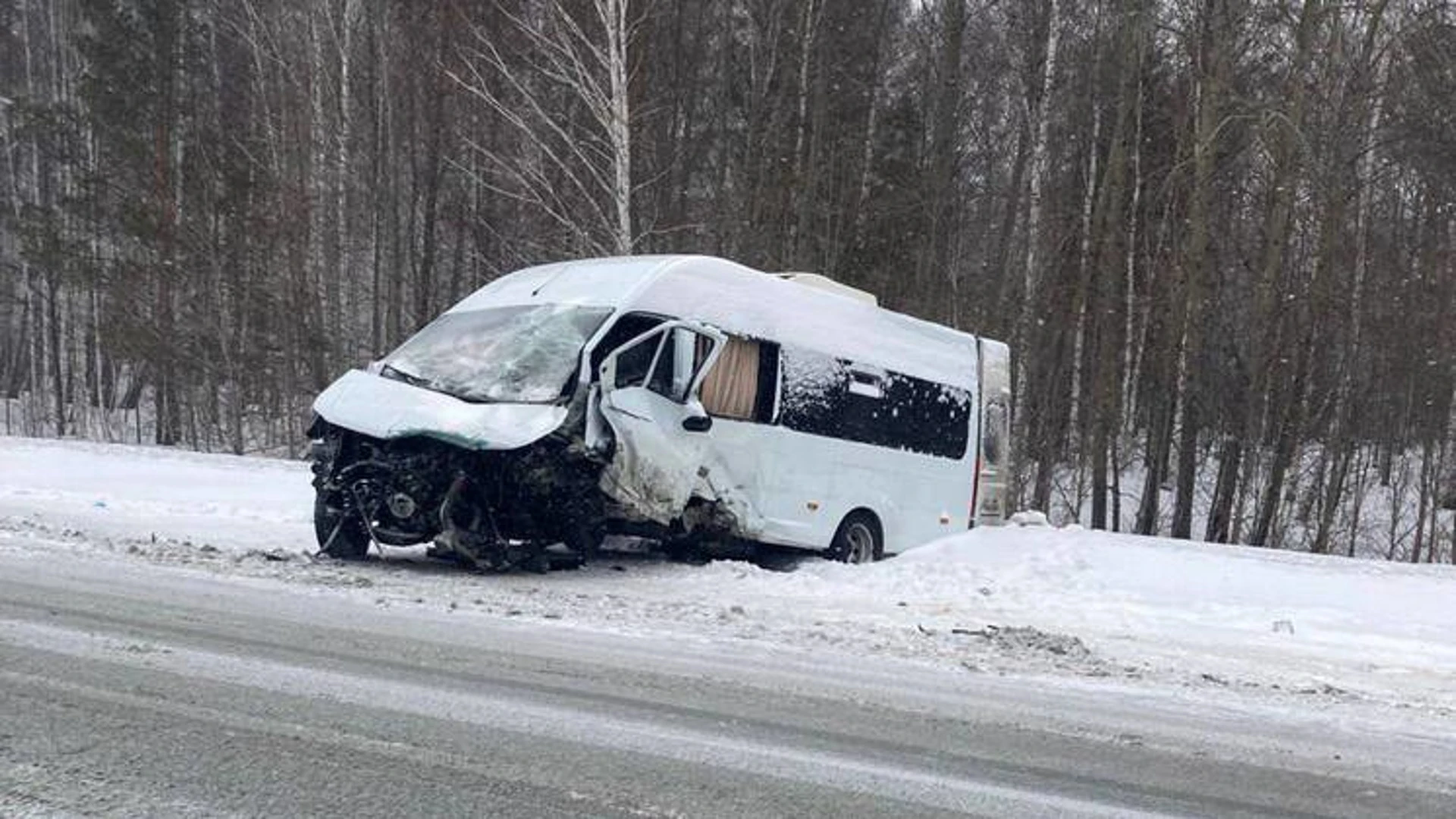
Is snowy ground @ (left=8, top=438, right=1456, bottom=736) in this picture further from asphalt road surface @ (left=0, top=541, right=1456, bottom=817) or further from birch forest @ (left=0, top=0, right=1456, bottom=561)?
birch forest @ (left=0, top=0, right=1456, bottom=561)

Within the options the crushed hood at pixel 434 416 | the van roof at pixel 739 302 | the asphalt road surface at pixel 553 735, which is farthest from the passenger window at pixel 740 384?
A: the asphalt road surface at pixel 553 735

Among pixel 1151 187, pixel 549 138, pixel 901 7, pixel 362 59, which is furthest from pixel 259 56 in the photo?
pixel 1151 187

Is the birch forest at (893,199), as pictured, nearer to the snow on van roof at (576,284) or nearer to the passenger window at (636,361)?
the snow on van roof at (576,284)

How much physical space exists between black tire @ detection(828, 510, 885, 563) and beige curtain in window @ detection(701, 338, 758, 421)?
1710mm

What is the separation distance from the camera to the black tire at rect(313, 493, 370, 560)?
367 inches

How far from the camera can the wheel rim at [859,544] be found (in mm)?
11625

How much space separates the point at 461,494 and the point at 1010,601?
4580 mm

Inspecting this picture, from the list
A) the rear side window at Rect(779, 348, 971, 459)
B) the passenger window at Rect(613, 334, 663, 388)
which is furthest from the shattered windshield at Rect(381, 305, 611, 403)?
the rear side window at Rect(779, 348, 971, 459)

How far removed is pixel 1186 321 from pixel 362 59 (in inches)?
782

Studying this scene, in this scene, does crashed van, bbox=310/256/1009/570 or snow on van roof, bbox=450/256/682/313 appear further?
snow on van roof, bbox=450/256/682/313

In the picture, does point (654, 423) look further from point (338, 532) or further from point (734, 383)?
point (338, 532)

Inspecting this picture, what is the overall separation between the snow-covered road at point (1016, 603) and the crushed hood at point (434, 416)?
113cm

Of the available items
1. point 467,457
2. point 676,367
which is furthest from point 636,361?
point 467,457

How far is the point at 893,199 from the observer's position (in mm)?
24719
